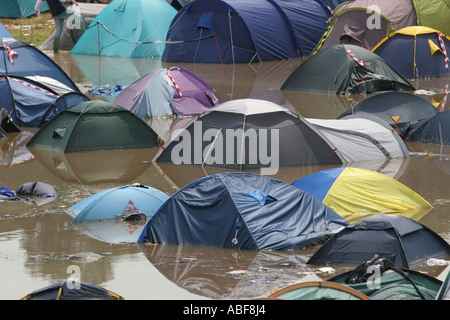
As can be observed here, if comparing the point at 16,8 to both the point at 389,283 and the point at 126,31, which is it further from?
the point at 389,283

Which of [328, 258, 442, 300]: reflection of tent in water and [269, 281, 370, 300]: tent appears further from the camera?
[328, 258, 442, 300]: reflection of tent in water

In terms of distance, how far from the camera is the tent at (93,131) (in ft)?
61.1

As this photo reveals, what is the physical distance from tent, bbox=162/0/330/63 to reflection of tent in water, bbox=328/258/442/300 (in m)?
20.3

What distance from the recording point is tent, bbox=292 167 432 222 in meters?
13.8

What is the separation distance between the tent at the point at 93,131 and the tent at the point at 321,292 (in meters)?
10.3

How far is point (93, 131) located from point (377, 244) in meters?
8.76

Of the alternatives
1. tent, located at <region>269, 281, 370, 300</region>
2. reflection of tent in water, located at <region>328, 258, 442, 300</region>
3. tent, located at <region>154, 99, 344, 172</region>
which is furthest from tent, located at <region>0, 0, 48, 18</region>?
tent, located at <region>269, 281, 370, 300</region>

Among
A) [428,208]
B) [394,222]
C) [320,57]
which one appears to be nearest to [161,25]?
[320,57]

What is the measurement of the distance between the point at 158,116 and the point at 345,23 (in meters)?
10.2

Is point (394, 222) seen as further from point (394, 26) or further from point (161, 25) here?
point (161, 25)

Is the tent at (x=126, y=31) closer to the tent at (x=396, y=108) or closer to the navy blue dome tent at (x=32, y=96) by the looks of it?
the navy blue dome tent at (x=32, y=96)

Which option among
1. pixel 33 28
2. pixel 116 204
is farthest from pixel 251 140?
pixel 33 28

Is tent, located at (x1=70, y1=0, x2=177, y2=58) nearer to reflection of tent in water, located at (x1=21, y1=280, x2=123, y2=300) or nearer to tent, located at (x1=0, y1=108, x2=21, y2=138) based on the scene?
tent, located at (x1=0, y1=108, x2=21, y2=138)

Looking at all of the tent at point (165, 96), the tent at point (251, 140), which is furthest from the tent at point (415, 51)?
the tent at point (251, 140)
